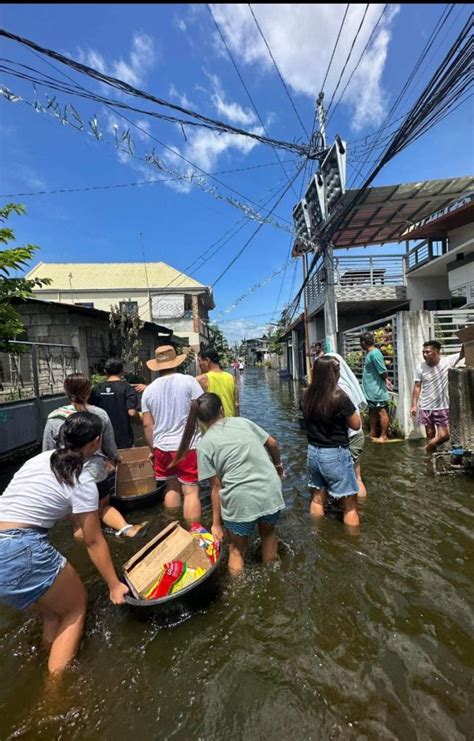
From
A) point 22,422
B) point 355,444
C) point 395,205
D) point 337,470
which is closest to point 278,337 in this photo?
point 395,205

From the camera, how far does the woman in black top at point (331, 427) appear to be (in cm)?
329

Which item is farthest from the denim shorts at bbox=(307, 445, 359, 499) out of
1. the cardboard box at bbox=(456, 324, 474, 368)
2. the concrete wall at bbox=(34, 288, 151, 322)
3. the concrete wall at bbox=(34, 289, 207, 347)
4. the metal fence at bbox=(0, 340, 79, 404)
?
the concrete wall at bbox=(34, 288, 151, 322)

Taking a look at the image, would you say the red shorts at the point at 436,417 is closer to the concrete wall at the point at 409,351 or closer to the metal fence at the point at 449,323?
the concrete wall at the point at 409,351

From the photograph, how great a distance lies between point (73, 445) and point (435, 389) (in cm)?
508

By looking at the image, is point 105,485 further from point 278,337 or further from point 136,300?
point 278,337

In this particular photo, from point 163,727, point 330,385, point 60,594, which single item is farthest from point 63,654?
point 330,385

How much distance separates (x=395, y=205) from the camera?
1308 cm

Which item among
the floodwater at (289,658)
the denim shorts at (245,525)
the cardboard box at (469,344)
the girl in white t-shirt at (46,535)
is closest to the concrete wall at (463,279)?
the cardboard box at (469,344)

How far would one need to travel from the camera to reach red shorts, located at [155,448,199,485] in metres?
3.85

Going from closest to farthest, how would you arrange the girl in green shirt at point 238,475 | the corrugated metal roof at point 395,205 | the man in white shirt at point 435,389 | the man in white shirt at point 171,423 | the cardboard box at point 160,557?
the cardboard box at point 160,557 → the girl in green shirt at point 238,475 → the man in white shirt at point 171,423 → the man in white shirt at point 435,389 → the corrugated metal roof at point 395,205

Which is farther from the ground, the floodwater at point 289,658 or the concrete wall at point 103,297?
the concrete wall at point 103,297

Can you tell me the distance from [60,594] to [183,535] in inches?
35.2

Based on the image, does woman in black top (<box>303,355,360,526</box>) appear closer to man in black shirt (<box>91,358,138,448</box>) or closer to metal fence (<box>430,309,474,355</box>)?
man in black shirt (<box>91,358,138,448</box>)

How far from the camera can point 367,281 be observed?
15.7 m
